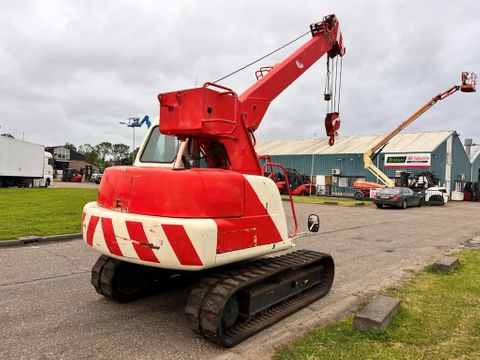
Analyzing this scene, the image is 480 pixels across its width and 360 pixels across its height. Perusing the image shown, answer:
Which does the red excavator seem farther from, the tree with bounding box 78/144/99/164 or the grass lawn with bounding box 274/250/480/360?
the tree with bounding box 78/144/99/164

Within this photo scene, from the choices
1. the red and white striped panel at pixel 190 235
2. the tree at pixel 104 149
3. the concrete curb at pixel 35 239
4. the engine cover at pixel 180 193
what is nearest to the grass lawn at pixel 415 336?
the red and white striped panel at pixel 190 235

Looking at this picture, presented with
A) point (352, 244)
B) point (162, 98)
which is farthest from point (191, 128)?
point (352, 244)

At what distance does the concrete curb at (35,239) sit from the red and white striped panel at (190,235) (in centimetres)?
525

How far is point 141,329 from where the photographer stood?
4.30 metres

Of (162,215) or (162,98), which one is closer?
(162,215)

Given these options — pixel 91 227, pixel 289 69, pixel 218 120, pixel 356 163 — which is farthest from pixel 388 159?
pixel 91 227

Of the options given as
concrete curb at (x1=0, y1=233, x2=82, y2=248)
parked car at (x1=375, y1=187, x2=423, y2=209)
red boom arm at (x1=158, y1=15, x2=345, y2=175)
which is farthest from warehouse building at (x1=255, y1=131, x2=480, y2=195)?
red boom arm at (x1=158, y1=15, x2=345, y2=175)

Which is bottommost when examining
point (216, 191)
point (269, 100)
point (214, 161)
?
point (216, 191)

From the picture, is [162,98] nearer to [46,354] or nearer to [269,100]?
[269,100]

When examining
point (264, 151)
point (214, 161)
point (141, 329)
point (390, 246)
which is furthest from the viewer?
point (264, 151)

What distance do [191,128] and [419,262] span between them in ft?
19.7

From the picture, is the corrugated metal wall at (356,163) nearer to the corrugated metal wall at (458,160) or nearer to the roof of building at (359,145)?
the corrugated metal wall at (458,160)

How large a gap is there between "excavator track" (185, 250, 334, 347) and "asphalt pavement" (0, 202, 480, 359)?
4.7 inches

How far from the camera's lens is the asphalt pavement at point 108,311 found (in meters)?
3.81
